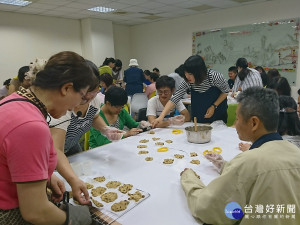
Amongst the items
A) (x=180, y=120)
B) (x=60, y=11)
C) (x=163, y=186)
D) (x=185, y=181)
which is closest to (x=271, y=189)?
(x=185, y=181)

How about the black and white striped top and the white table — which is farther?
the black and white striped top

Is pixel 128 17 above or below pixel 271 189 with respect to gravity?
above

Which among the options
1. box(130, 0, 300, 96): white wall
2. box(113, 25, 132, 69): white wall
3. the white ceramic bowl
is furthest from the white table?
box(113, 25, 132, 69): white wall

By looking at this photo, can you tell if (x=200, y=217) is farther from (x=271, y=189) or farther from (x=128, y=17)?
(x=128, y=17)

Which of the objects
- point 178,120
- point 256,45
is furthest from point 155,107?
point 256,45

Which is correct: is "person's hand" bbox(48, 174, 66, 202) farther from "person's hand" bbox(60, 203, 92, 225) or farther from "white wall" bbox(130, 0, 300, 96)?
"white wall" bbox(130, 0, 300, 96)

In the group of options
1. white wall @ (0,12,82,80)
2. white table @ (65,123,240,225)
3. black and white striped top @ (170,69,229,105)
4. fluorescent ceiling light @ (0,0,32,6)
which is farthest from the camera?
white wall @ (0,12,82,80)

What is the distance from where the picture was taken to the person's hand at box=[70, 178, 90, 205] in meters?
1.16

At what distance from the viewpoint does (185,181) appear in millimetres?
1246

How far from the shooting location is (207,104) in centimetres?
270

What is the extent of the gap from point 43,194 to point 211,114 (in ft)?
6.91

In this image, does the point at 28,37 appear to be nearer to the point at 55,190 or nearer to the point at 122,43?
the point at 122,43

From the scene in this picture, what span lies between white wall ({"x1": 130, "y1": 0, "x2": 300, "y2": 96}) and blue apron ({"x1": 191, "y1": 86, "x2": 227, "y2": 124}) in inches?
171

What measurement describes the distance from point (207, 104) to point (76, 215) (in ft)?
6.75
